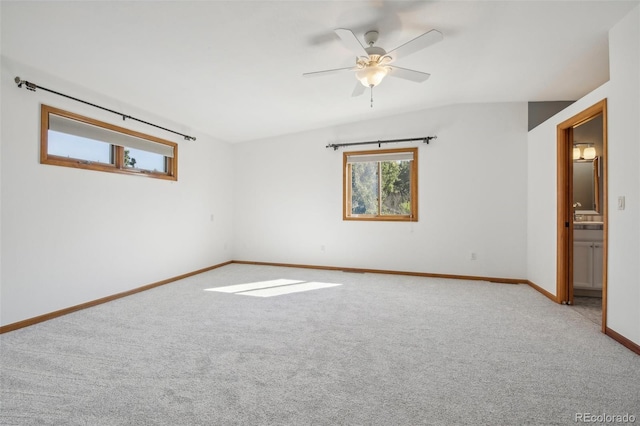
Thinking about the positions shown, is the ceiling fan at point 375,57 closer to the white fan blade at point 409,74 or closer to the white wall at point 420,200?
the white fan blade at point 409,74

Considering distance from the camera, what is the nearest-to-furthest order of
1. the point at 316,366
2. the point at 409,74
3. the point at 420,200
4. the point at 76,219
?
the point at 316,366 → the point at 409,74 → the point at 76,219 → the point at 420,200

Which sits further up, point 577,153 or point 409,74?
point 409,74

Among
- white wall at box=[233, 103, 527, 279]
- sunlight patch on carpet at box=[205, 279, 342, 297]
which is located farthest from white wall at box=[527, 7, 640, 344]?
sunlight patch on carpet at box=[205, 279, 342, 297]

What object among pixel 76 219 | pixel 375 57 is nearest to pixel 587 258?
pixel 375 57

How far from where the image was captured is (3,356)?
7.29ft

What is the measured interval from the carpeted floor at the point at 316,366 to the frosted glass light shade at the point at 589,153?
2.32 m

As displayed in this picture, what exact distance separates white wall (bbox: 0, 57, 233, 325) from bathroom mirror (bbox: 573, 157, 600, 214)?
591cm

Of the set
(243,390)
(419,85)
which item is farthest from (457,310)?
(419,85)

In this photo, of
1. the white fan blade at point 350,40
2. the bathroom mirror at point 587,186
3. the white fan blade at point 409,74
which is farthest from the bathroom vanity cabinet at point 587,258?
the white fan blade at point 350,40

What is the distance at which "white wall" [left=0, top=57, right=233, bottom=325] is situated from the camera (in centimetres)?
275

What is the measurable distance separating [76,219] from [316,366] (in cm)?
308

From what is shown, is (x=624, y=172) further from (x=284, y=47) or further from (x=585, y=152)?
(x=284, y=47)

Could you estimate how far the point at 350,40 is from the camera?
2.34 m

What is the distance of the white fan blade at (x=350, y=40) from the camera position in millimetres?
2195
